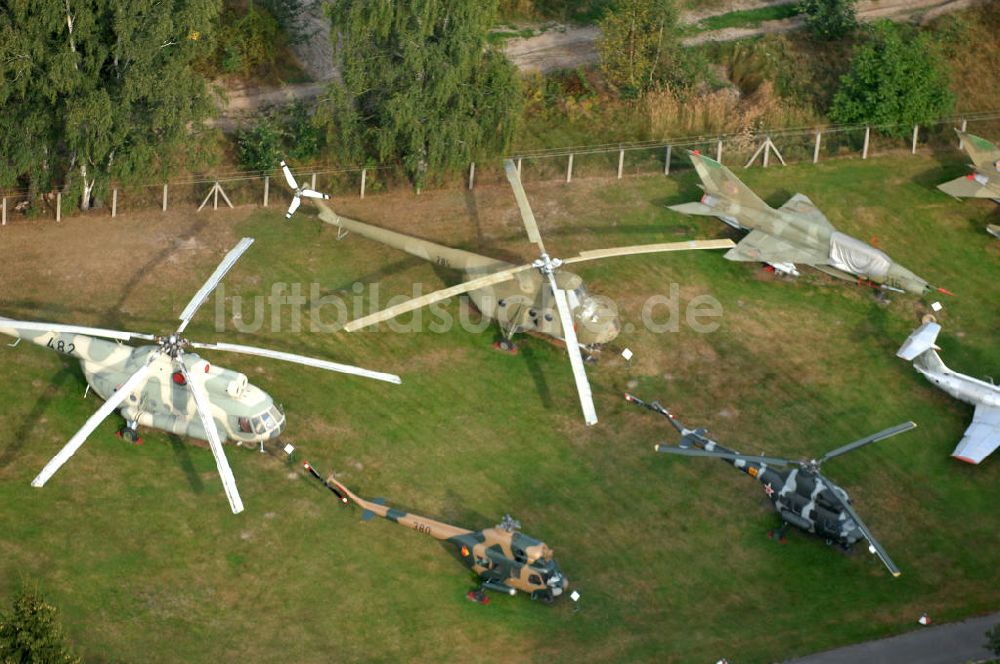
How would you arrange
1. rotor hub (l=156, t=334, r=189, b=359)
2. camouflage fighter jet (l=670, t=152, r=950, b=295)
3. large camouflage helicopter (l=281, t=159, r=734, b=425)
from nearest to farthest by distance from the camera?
rotor hub (l=156, t=334, r=189, b=359) < large camouflage helicopter (l=281, t=159, r=734, b=425) < camouflage fighter jet (l=670, t=152, r=950, b=295)

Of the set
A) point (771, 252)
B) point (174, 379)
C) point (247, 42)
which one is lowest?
point (174, 379)

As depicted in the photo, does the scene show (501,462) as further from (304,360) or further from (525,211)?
(525,211)

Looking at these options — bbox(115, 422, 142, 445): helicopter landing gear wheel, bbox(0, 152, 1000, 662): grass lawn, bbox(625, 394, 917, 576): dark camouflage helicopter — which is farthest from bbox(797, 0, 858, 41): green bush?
bbox(115, 422, 142, 445): helicopter landing gear wheel

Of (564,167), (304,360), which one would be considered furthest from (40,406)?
(564,167)

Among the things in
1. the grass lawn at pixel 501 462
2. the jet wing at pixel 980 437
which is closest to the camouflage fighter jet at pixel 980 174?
the grass lawn at pixel 501 462

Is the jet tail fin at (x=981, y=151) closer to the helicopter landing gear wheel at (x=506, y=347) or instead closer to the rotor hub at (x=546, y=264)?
the rotor hub at (x=546, y=264)

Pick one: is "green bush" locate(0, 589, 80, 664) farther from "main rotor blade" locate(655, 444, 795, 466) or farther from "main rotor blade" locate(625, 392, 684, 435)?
"main rotor blade" locate(625, 392, 684, 435)

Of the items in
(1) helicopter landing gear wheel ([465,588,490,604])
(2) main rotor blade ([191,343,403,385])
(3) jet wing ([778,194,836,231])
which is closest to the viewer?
(1) helicopter landing gear wheel ([465,588,490,604])
